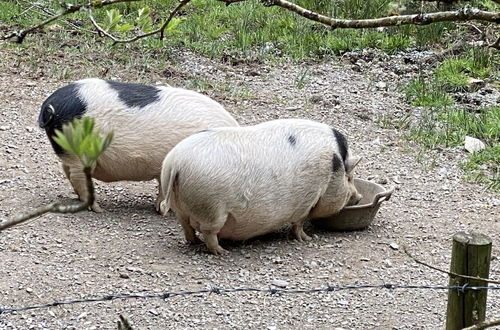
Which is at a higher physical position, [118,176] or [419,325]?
[118,176]

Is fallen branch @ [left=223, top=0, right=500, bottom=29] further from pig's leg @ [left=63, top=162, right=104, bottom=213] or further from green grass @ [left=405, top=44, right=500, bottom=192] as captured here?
green grass @ [left=405, top=44, right=500, bottom=192]

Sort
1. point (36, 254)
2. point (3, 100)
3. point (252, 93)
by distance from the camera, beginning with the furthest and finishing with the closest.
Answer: point (252, 93) < point (3, 100) < point (36, 254)

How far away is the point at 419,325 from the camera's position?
4090mm

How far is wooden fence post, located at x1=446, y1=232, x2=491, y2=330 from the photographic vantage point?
10.2ft

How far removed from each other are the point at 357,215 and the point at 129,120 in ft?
4.84

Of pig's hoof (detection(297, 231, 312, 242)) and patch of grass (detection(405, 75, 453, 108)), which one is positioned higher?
patch of grass (detection(405, 75, 453, 108))

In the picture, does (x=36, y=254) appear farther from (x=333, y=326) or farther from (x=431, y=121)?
(x=431, y=121)

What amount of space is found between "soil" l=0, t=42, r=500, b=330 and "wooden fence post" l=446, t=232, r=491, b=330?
2.81 ft

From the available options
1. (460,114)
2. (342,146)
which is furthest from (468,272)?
(460,114)

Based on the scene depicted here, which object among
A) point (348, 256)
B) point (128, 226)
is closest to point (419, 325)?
point (348, 256)

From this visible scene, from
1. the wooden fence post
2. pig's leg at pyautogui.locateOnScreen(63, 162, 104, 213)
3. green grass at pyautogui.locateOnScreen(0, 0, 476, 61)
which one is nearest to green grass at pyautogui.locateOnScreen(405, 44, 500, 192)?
green grass at pyautogui.locateOnScreen(0, 0, 476, 61)

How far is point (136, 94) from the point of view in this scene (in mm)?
5070

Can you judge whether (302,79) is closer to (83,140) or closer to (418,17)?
(418,17)

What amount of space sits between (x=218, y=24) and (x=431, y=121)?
10.1ft
